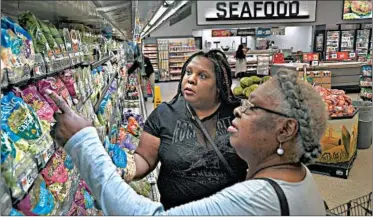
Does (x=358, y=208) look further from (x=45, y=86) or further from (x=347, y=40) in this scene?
(x=347, y=40)

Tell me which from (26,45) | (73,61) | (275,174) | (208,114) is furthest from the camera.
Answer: (73,61)

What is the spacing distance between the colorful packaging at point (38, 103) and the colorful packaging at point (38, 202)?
207mm

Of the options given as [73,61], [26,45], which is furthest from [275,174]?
[73,61]

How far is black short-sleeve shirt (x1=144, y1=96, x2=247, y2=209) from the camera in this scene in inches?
59.7

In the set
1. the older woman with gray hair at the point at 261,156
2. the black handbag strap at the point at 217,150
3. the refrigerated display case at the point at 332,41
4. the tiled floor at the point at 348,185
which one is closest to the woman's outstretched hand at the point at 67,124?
the older woman with gray hair at the point at 261,156

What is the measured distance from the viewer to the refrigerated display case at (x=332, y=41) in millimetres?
13766

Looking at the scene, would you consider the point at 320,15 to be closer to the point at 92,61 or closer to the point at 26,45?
the point at 92,61

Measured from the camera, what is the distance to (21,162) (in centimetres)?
88

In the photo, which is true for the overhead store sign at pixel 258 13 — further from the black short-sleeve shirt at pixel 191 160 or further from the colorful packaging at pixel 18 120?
the colorful packaging at pixel 18 120

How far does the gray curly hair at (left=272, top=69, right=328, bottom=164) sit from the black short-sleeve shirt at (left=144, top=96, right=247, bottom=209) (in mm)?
546

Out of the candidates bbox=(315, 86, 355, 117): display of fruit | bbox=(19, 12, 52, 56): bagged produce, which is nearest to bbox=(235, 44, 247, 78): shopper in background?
bbox=(315, 86, 355, 117): display of fruit

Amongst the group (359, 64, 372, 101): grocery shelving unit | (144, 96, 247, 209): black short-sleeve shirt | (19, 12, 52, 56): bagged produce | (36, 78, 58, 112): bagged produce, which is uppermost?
(19, 12, 52, 56): bagged produce

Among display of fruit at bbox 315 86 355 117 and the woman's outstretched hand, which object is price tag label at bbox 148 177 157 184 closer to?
the woman's outstretched hand

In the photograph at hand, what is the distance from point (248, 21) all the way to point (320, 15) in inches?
168
